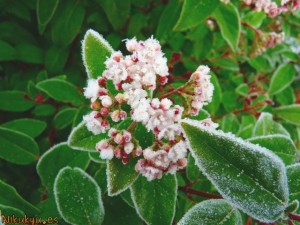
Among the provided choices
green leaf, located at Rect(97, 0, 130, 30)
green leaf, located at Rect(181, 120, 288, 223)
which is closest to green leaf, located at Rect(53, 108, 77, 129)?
green leaf, located at Rect(97, 0, 130, 30)

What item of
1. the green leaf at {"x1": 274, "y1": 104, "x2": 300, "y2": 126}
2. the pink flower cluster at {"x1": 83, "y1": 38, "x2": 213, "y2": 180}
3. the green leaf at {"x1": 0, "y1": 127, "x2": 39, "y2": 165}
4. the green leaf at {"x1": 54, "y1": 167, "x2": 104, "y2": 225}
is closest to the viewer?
the pink flower cluster at {"x1": 83, "y1": 38, "x2": 213, "y2": 180}

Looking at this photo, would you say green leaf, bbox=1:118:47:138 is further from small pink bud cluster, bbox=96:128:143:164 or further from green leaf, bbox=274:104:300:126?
green leaf, bbox=274:104:300:126

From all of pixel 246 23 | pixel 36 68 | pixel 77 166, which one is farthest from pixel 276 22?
pixel 77 166

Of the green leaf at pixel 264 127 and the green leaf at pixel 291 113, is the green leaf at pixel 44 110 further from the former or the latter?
the green leaf at pixel 291 113

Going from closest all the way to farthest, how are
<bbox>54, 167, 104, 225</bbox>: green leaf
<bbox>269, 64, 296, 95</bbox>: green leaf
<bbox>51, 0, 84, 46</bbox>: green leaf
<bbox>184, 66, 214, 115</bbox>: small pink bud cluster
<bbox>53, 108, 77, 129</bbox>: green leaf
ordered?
1. <bbox>184, 66, 214, 115</bbox>: small pink bud cluster
2. <bbox>54, 167, 104, 225</bbox>: green leaf
3. <bbox>53, 108, 77, 129</bbox>: green leaf
4. <bbox>51, 0, 84, 46</bbox>: green leaf
5. <bbox>269, 64, 296, 95</bbox>: green leaf

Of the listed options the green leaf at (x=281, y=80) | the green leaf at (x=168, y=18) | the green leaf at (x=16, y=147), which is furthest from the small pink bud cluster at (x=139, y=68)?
the green leaf at (x=281, y=80)

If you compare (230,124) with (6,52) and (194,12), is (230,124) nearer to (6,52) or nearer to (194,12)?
(194,12)

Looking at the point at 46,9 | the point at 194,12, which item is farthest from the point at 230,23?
the point at 46,9

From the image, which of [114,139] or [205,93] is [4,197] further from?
[205,93]
